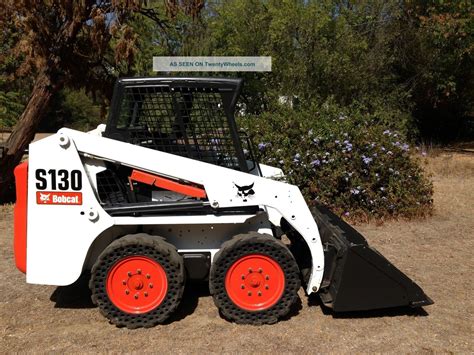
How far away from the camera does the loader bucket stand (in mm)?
3607

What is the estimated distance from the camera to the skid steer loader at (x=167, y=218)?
355 centimetres

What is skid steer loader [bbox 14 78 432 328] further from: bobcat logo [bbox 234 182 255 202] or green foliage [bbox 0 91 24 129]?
green foliage [bbox 0 91 24 129]

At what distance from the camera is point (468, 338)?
350 centimetres

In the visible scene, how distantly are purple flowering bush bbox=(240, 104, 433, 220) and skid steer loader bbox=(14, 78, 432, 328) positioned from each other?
323 centimetres

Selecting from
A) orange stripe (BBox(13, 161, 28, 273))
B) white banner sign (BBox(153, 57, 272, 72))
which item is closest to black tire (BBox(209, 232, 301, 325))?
orange stripe (BBox(13, 161, 28, 273))

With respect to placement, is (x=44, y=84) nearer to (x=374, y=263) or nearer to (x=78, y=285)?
(x=78, y=285)

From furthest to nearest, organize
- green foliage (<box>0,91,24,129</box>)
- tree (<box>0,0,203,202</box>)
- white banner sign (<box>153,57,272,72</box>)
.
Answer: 1. white banner sign (<box>153,57,272,72</box>)
2. green foliage (<box>0,91,24,129</box>)
3. tree (<box>0,0,203,202</box>)

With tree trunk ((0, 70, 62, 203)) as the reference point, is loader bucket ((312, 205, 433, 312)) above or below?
below

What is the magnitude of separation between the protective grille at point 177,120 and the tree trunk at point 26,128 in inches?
209

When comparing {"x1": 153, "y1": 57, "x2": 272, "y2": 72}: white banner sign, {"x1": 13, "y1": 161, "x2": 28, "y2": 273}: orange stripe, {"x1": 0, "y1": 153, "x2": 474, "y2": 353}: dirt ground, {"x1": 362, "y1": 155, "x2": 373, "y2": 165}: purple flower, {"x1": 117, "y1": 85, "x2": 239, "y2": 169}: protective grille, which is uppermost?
{"x1": 153, "y1": 57, "x2": 272, "y2": 72}: white banner sign

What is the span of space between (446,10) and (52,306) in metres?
15.5

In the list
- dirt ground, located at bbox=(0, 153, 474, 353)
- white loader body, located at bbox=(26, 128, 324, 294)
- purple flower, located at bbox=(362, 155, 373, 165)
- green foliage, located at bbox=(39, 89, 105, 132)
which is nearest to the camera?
dirt ground, located at bbox=(0, 153, 474, 353)

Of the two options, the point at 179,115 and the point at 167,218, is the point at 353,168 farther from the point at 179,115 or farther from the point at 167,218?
the point at 167,218

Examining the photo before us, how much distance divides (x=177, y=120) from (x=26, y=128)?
5.59 meters
